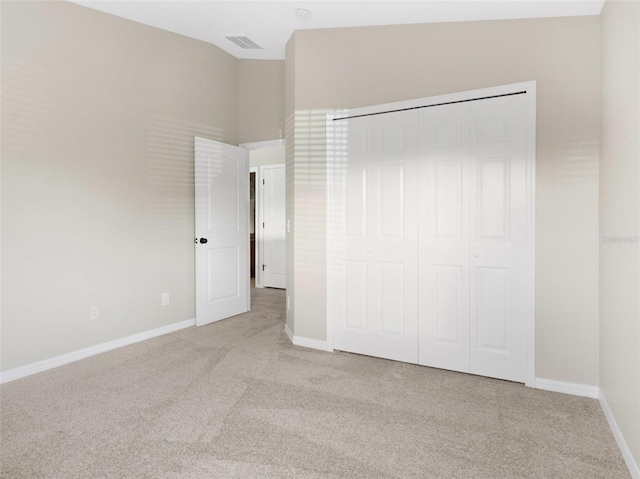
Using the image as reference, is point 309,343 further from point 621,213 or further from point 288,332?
point 621,213

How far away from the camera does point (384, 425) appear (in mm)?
2074

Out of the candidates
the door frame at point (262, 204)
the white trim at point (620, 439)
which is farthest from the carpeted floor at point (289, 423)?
the door frame at point (262, 204)

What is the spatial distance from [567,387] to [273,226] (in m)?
4.68

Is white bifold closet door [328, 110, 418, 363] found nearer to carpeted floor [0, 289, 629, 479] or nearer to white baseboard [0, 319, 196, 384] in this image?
carpeted floor [0, 289, 629, 479]

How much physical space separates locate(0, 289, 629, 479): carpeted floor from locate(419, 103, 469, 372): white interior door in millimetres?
250

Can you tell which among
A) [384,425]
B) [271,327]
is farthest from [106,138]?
[384,425]

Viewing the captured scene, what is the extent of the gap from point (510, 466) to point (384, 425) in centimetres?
62

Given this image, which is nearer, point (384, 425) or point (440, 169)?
point (384, 425)

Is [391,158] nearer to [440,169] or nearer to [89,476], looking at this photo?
[440,169]

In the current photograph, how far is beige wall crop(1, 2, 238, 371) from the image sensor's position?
8.93 ft

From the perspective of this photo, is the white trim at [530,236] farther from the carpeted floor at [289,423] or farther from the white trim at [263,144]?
the white trim at [263,144]

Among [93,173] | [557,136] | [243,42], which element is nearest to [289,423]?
[557,136]

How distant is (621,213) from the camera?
6.35 feet

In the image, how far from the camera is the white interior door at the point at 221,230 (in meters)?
4.02
